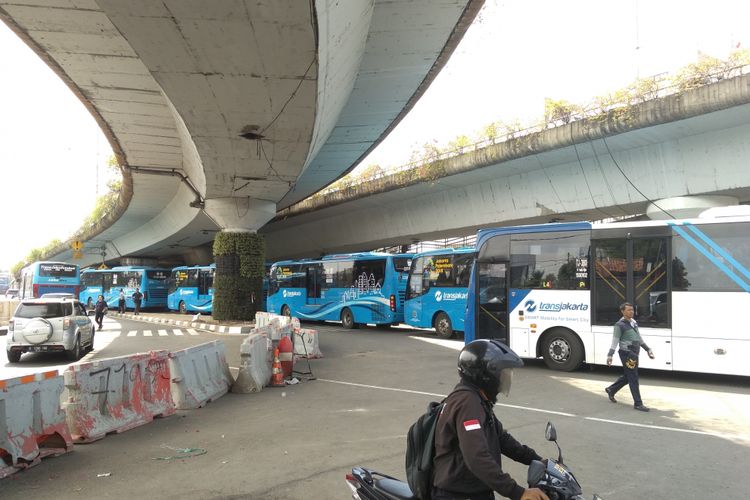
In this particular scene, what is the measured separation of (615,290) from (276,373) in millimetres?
7382

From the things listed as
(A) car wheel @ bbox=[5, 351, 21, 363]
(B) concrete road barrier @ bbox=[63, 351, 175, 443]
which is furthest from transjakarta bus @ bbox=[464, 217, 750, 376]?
(A) car wheel @ bbox=[5, 351, 21, 363]

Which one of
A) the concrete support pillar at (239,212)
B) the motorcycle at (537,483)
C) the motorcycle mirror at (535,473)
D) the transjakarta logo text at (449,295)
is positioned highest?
the concrete support pillar at (239,212)

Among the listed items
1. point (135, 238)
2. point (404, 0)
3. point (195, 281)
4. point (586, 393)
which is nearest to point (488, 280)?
point (586, 393)

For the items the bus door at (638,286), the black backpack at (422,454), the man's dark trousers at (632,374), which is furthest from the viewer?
the bus door at (638,286)

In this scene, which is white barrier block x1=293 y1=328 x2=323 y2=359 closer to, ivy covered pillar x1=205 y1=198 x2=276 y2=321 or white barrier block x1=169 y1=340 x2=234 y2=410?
white barrier block x1=169 y1=340 x2=234 y2=410

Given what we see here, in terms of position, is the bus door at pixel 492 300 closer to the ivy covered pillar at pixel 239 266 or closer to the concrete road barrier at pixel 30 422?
the concrete road barrier at pixel 30 422

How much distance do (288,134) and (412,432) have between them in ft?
33.7

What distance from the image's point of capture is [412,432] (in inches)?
106

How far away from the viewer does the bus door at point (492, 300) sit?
41.5ft

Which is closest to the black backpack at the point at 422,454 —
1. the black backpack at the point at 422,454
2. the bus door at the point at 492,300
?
the black backpack at the point at 422,454

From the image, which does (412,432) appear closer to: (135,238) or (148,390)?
(148,390)

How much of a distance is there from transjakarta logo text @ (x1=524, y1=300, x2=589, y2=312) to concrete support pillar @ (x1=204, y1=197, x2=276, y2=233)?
1387 centimetres

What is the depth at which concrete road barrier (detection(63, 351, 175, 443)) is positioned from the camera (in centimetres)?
639

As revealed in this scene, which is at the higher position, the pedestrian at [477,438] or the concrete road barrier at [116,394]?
the pedestrian at [477,438]
